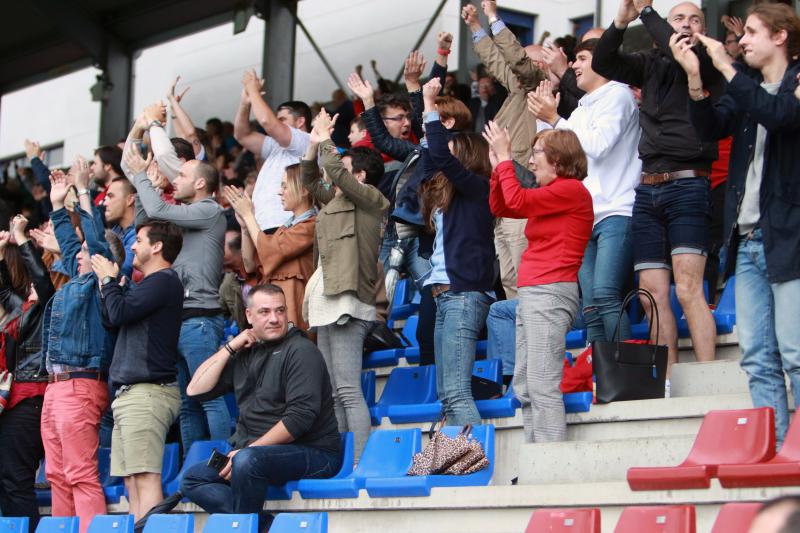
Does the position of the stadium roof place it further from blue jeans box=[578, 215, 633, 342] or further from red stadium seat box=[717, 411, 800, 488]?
red stadium seat box=[717, 411, 800, 488]

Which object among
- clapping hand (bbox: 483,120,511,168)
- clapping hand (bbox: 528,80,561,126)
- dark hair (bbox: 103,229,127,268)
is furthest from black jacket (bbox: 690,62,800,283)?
dark hair (bbox: 103,229,127,268)

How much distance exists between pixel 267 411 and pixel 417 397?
3.40ft

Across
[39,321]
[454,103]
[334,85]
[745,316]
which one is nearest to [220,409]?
[39,321]

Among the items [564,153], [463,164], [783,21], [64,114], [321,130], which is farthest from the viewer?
[64,114]

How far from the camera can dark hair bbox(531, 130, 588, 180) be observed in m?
5.30

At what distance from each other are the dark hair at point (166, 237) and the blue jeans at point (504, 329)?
1.73 meters

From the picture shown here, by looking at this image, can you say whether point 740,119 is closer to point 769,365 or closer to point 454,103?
point 769,365

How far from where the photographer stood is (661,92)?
5.72 m

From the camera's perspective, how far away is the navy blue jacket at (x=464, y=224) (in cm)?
583

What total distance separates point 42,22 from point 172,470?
7.90 metres

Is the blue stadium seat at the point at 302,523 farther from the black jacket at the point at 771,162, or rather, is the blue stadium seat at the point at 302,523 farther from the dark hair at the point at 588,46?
the dark hair at the point at 588,46

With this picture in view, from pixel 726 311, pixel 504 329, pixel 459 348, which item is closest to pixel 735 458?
pixel 459 348

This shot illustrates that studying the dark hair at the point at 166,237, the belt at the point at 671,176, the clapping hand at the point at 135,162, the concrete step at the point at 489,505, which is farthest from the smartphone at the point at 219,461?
the belt at the point at 671,176

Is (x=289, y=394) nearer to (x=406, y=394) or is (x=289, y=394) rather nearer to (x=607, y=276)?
(x=406, y=394)
